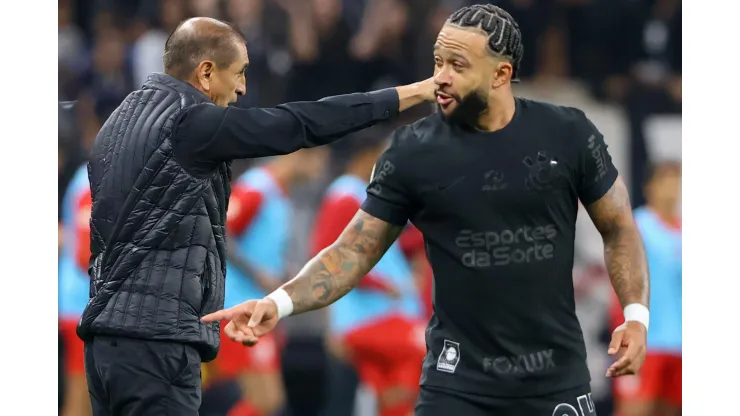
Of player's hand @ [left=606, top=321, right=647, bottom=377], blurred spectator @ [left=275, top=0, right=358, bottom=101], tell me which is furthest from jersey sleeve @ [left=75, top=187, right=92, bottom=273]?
player's hand @ [left=606, top=321, right=647, bottom=377]

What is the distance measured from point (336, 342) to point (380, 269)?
668 mm

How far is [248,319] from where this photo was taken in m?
2.87

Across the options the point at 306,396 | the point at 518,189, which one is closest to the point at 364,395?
the point at 306,396

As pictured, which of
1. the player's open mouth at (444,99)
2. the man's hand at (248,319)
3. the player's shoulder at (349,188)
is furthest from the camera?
the player's shoulder at (349,188)

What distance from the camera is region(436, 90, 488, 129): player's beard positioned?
308 cm

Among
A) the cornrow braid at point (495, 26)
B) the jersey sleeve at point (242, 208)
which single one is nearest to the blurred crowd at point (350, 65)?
the jersey sleeve at point (242, 208)

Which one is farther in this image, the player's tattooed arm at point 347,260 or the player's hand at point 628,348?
the player's tattooed arm at point 347,260

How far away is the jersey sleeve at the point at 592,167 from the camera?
121 inches

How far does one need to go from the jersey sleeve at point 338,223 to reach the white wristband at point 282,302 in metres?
2.56

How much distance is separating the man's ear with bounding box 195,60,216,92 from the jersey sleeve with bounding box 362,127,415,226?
2.44 ft

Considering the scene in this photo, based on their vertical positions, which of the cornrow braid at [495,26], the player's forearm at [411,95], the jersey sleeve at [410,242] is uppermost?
the cornrow braid at [495,26]

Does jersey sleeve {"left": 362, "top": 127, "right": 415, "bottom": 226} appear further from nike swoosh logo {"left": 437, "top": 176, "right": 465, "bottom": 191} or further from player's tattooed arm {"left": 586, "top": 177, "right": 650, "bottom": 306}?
player's tattooed arm {"left": 586, "top": 177, "right": 650, "bottom": 306}

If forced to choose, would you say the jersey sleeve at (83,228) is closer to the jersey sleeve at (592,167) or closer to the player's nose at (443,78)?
the player's nose at (443,78)

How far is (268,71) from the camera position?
636cm
